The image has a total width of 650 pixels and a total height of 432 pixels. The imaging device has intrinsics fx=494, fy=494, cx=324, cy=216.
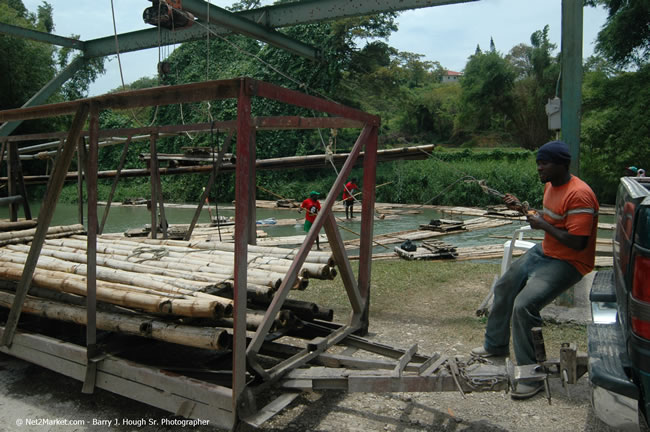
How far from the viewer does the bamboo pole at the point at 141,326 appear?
129 inches

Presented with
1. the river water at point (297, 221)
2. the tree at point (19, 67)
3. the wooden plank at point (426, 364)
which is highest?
the tree at point (19, 67)

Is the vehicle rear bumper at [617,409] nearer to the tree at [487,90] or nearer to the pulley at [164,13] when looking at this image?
the pulley at [164,13]

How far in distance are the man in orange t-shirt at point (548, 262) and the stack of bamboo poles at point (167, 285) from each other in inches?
59.3

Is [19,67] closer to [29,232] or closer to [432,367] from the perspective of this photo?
[29,232]

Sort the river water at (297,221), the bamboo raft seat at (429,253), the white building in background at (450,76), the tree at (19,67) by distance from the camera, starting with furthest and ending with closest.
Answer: the white building in background at (450,76) < the tree at (19,67) < the river water at (297,221) < the bamboo raft seat at (429,253)

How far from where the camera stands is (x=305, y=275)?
4.25m

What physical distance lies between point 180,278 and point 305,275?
1036 millimetres

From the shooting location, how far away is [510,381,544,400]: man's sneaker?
3.43m

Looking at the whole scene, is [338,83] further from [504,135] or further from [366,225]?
[366,225]

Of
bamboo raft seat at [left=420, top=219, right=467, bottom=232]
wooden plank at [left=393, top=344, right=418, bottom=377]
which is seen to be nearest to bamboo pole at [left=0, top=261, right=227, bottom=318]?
wooden plank at [left=393, top=344, right=418, bottom=377]

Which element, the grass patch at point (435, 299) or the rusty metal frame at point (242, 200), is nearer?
the rusty metal frame at point (242, 200)

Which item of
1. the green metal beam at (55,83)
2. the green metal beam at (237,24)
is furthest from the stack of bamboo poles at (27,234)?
the green metal beam at (55,83)

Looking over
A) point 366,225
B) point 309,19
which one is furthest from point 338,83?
point 366,225

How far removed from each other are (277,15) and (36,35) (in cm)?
483
